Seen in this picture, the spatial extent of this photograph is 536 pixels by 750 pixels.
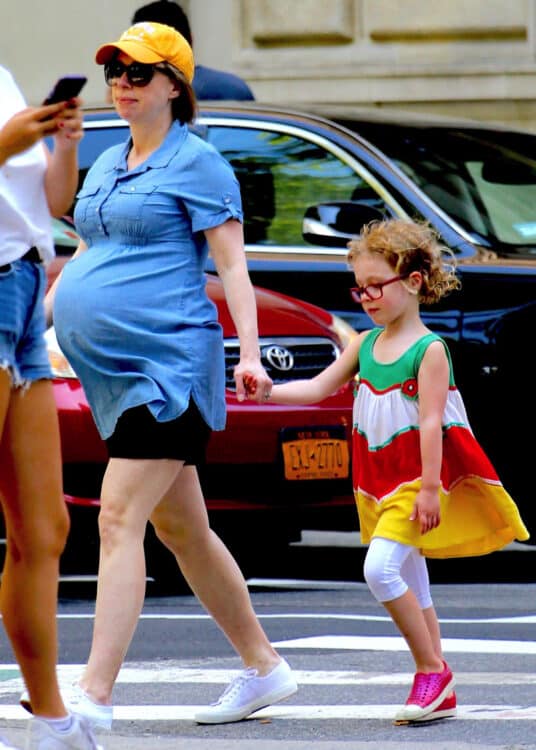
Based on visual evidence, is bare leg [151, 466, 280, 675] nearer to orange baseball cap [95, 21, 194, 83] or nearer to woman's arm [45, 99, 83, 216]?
orange baseball cap [95, 21, 194, 83]

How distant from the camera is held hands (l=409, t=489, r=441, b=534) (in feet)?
17.6

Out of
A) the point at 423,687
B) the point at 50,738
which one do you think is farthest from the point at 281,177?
the point at 50,738

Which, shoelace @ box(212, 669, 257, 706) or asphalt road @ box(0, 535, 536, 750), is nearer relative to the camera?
asphalt road @ box(0, 535, 536, 750)

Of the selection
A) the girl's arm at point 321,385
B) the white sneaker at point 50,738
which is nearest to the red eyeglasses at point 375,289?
the girl's arm at point 321,385

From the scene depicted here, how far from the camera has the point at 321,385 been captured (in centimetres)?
557

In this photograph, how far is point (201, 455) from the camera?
209 inches

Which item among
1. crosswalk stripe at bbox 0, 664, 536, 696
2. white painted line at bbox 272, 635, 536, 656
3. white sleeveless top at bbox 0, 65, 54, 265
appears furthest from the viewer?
white painted line at bbox 272, 635, 536, 656

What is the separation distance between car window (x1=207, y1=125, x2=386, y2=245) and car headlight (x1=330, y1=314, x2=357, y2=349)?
1.86 feet

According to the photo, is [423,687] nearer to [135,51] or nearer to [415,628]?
[415,628]

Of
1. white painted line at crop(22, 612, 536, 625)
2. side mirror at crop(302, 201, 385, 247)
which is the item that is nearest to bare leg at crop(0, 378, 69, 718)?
white painted line at crop(22, 612, 536, 625)

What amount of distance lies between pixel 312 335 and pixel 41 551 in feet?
12.2

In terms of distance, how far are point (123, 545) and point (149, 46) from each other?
4.09ft

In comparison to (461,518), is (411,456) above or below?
above

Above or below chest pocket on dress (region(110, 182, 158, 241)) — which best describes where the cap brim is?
above
